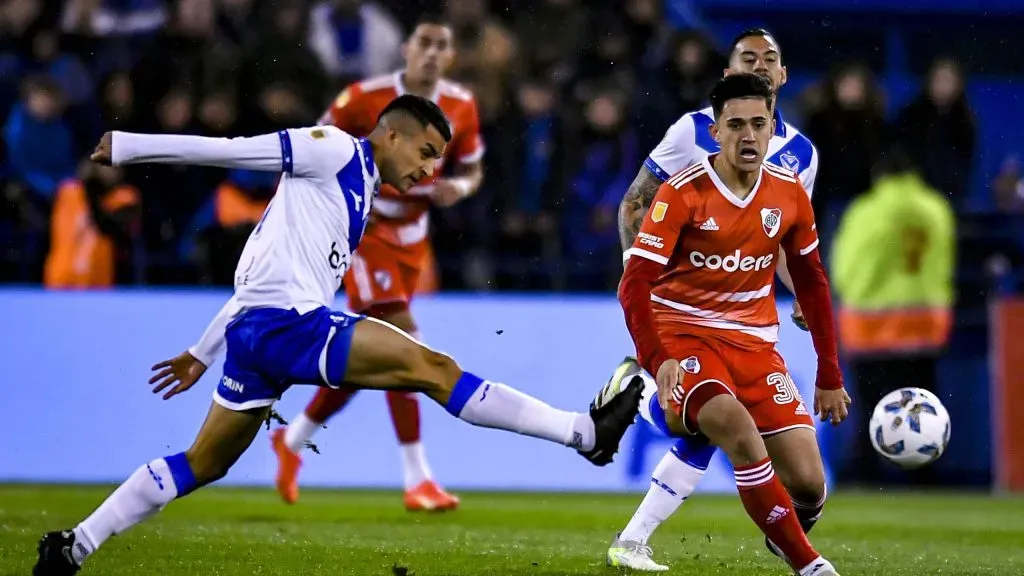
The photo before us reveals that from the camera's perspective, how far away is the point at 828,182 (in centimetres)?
1394

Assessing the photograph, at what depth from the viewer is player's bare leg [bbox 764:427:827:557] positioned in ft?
20.4

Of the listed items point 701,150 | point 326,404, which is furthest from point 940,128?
point 701,150

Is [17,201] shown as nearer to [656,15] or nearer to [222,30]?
[222,30]

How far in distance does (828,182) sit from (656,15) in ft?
8.55

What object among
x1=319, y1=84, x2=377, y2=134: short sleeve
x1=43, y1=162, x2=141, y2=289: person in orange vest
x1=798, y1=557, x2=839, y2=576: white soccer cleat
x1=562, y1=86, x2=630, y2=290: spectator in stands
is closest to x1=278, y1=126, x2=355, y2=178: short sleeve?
x1=798, y1=557, x2=839, y2=576: white soccer cleat

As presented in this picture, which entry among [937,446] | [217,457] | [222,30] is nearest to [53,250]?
[222,30]

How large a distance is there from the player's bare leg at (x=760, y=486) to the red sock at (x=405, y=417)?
3.90 m

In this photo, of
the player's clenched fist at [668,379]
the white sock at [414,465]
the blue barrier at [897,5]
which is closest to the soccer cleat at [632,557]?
the player's clenched fist at [668,379]

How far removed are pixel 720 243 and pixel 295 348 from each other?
5.60ft

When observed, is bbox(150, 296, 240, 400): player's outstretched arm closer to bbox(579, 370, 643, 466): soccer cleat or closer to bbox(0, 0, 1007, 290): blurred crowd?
bbox(579, 370, 643, 466): soccer cleat

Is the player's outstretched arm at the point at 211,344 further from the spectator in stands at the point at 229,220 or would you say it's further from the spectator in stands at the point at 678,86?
the spectator in stands at the point at 678,86

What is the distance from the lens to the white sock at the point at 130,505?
5680mm

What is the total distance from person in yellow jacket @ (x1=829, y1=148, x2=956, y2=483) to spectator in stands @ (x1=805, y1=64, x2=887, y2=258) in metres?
0.52

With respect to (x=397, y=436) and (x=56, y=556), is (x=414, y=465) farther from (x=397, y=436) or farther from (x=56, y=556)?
(x=56, y=556)
